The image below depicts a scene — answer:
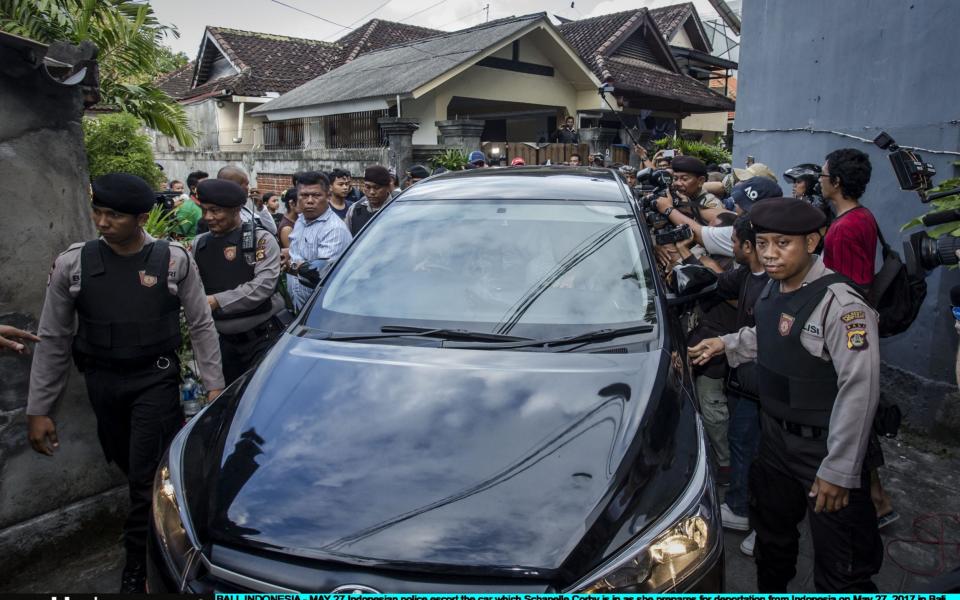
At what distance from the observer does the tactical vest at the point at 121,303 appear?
2871mm

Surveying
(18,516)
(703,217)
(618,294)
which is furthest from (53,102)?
(703,217)

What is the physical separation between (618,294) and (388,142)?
9.05m

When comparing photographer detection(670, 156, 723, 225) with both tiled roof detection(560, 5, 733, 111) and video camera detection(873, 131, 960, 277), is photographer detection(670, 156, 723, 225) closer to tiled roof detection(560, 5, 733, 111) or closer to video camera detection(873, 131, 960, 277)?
video camera detection(873, 131, 960, 277)

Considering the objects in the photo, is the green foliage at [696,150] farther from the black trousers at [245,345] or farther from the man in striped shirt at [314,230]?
the black trousers at [245,345]

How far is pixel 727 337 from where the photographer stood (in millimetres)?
2961

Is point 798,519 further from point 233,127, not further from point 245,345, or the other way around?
point 233,127

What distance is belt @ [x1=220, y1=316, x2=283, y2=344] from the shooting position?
12.8ft

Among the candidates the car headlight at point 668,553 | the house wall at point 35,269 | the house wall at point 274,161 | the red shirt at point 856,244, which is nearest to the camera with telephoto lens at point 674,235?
the red shirt at point 856,244

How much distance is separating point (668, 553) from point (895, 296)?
2.55 metres

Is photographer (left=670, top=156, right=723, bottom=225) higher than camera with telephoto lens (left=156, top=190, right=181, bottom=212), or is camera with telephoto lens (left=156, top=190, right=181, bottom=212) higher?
photographer (left=670, top=156, right=723, bottom=225)

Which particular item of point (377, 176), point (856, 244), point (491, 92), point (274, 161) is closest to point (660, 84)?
point (491, 92)

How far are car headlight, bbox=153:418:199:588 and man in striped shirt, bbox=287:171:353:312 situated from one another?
2636 mm

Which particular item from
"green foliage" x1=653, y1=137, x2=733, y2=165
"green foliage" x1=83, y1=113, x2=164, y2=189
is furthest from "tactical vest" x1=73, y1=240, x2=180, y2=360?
"green foliage" x1=653, y1=137, x2=733, y2=165

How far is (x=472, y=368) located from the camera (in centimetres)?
228
